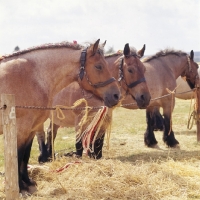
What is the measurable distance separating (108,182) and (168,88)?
3.98 meters

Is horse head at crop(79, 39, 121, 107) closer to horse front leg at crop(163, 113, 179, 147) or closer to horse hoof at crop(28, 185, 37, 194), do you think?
horse hoof at crop(28, 185, 37, 194)

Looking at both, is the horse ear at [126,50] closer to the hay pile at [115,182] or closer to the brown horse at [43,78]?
the brown horse at [43,78]

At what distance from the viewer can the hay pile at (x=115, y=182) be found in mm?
4363

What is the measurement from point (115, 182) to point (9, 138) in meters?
1.54

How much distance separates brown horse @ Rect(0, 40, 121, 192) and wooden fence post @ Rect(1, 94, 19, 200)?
490 millimetres

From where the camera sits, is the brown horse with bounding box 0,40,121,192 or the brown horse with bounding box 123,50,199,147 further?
the brown horse with bounding box 123,50,199,147

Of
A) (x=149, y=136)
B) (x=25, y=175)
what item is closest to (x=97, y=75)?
(x=25, y=175)

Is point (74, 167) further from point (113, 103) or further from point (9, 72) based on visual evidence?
point (9, 72)

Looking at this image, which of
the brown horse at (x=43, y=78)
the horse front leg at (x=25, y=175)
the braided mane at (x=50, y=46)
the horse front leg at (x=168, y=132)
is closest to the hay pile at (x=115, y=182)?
the horse front leg at (x=25, y=175)

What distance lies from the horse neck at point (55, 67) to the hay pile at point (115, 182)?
1.20 m

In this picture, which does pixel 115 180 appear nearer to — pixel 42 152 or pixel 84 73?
pixel 84 73

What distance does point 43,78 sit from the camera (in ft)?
14.8

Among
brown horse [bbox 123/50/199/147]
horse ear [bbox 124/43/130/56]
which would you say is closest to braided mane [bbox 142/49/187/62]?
brown horse [bbox 123/50/199/147]

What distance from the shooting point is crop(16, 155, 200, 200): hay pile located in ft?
14.3
